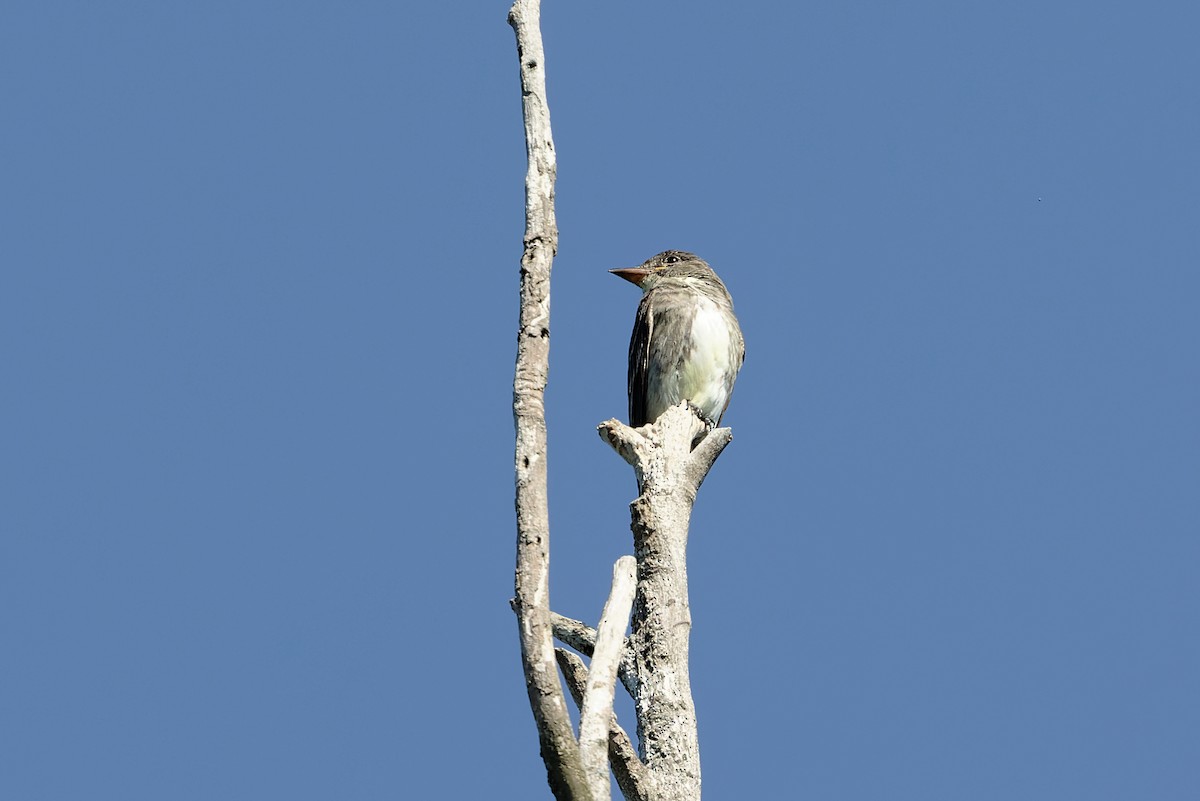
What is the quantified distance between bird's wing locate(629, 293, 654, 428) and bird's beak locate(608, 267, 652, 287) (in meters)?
0.52

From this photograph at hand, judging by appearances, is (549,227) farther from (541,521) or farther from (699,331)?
(699,331)

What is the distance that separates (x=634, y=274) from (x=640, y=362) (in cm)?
103

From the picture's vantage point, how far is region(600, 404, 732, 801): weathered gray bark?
6133mm

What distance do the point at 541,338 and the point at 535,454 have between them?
0.57 meters

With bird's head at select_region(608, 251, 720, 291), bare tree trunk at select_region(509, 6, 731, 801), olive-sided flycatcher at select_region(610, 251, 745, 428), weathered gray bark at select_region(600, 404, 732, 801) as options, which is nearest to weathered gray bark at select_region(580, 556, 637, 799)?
bare tree trunk at select_region(509, 6, 731, 801)

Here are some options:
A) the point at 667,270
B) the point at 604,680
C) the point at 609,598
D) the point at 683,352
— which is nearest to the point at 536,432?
the point at 609,598

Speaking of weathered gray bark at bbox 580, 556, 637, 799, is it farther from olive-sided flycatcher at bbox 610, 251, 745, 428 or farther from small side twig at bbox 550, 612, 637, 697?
olive-sided flycatcher at bbox 610, 251, 745, 428

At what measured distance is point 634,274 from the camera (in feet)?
34.3

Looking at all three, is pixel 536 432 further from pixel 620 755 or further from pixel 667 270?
pixel 667 270

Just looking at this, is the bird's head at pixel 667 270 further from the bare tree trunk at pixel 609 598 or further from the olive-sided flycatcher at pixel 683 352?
the bare tree trunk at pixel 609 598

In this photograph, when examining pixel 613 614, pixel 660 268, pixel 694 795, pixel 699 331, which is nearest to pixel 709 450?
pixel 613 614

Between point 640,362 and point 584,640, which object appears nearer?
point 584,640

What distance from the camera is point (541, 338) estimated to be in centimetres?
604

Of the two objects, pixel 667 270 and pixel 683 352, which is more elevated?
pixel 667 270
